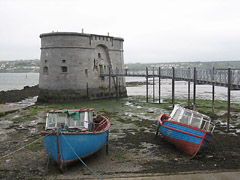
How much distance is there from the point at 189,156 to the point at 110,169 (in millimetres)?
4043

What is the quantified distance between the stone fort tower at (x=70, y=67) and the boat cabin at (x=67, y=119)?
20.2 meters

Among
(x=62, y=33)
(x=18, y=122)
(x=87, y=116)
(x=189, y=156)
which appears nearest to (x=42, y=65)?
(x=62, y=33)

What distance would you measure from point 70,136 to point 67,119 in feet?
4.68

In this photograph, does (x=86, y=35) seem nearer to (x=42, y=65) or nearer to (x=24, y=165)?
(x=42, y=65)

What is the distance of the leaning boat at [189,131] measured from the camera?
1284 centimetres

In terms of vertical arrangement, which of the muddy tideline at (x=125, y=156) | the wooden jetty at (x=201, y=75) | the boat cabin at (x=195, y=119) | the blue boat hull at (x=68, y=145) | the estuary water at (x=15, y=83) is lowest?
Answer: the muddy tideline at (x=125, y=156)

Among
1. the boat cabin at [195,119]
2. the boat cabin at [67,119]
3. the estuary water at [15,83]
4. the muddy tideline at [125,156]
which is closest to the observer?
the muddy tideline at [125,156]

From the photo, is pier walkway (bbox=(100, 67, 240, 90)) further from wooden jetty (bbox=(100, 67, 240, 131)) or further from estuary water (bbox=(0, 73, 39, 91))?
estuary water (bbox=(0, 73, 39, 91))

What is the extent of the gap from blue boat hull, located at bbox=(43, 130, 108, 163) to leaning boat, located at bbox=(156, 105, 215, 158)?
4310 millimetres

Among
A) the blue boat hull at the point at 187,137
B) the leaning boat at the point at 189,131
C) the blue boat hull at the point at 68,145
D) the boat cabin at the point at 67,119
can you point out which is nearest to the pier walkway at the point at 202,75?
the leaning boat at the point at 189,131

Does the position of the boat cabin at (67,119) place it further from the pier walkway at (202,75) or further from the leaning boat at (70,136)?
the pier walkway at (202,75)

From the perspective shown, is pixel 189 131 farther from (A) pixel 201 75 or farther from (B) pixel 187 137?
(A) pixel 201 75

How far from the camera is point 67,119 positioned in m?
12.4

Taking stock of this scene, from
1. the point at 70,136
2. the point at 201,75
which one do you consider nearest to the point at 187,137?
the point at 70,136
